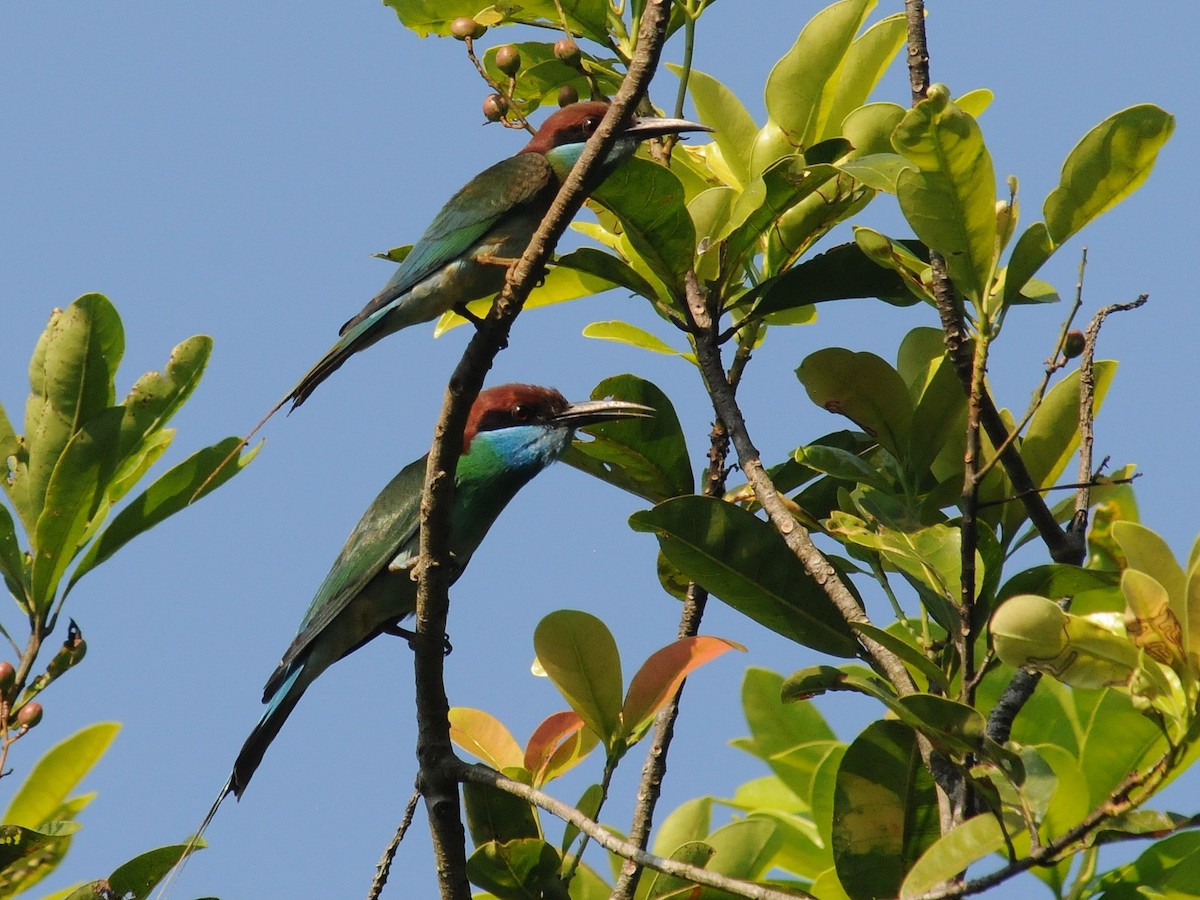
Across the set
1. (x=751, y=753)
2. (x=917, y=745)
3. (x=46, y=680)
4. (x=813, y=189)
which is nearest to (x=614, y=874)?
(x=751, y=753)

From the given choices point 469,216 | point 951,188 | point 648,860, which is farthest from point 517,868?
point 469,216

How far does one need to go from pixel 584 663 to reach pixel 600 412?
856mm

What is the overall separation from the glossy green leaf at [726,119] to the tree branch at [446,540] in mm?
667

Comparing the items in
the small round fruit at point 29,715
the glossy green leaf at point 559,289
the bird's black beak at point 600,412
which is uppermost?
the glossy green leaf at point 559,289

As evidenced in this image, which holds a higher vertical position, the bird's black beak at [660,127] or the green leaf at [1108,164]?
the bird's black beak at [660,127]

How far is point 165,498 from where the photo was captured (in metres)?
3.13

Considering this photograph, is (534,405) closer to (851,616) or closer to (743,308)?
(743,308)

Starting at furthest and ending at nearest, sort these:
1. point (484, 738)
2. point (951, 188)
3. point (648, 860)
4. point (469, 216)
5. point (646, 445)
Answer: point (469, 216) → point (646, 445) → point (484, 738) → point (951, 188) → point (648, 860)

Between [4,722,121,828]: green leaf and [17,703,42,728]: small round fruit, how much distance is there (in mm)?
484

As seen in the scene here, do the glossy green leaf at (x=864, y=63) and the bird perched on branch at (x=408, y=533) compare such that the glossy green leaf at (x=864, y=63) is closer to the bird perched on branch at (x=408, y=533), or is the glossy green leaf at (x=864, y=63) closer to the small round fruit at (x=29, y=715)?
the bird perched on branch at (x=408, y=533)

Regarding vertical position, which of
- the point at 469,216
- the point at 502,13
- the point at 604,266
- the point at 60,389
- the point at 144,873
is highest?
the point at 502,13

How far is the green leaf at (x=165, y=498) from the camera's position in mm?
3076

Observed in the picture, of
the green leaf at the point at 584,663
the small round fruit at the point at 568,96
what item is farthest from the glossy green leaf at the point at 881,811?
the small round fruit at the point at 568,96

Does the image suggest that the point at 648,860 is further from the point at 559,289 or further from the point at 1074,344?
the point at 559,289
